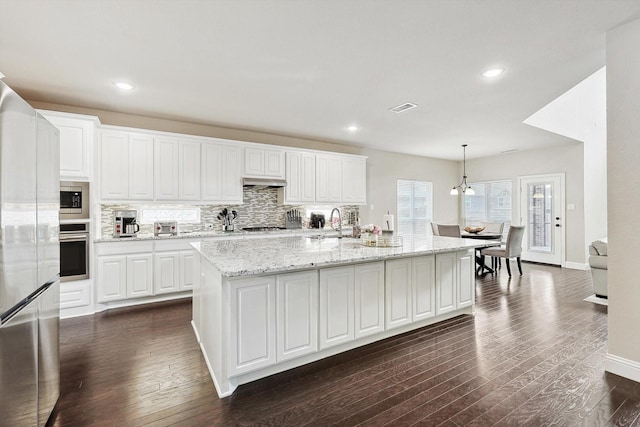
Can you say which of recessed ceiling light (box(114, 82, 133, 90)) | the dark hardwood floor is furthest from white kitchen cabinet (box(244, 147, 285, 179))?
the dark hardwood floor

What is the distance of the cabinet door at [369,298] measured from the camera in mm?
2674

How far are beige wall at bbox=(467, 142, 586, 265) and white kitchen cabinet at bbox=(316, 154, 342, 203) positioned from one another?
459 cm

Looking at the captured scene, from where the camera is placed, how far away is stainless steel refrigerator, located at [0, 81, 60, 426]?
127 centimetres

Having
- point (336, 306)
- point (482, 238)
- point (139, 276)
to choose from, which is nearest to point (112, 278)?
point (139, 276)

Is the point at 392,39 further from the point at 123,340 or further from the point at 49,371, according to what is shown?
the point at 123,340

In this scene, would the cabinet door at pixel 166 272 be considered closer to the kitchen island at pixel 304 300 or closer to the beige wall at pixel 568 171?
the kitchen island at pixel 304 300

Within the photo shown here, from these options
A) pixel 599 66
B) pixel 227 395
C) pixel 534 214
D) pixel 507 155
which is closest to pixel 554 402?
pixel 227 395

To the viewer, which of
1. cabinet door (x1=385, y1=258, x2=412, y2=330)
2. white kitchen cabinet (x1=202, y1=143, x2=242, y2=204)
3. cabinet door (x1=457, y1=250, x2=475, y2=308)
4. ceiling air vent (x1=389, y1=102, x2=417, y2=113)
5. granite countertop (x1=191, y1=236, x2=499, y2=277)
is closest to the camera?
granite countertop (x1=191, y1=236, x2=499, y2=277)

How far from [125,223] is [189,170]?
1133mm

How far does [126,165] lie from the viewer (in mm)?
4145

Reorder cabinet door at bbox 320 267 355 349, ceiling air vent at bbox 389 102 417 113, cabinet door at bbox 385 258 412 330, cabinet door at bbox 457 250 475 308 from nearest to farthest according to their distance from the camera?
cabinet door at bbox 320 267 355 349
cabinet door at bbox 385 258 412 330
cabinet door at bbox 457 250 475 308
ceiling air vent at bbox 389 102 417 113

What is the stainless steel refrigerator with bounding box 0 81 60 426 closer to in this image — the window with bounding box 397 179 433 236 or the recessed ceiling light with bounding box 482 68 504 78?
the recessed ceiling light with bounding box 482 68 504 78

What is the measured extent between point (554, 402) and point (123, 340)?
3609 millimetres

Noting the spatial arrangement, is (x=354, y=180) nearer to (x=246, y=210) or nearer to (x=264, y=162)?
(x=264, y=162)
